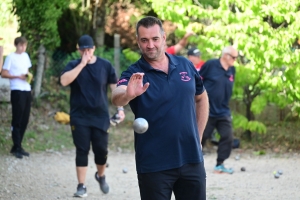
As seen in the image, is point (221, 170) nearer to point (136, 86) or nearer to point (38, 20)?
point (38, 20)

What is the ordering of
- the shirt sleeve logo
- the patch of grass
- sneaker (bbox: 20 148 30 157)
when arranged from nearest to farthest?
the shirt sleeve logo < sneaker (bbox: 20 148 30 157) < the patch of grass

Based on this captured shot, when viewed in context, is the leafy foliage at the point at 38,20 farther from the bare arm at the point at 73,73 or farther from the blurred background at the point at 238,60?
the bare arm at the point at 73,73

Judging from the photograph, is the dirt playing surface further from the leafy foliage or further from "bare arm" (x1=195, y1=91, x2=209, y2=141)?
"bare arm" (x1=195, y1=91, x2=209, y2=141)

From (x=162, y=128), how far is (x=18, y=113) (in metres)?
8.03

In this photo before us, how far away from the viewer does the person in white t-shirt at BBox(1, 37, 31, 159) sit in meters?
12.4

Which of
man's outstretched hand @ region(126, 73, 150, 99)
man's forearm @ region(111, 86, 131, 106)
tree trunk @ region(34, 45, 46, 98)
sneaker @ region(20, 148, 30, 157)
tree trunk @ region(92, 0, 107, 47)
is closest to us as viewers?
man's outstretched hand @ region(126, 73, 150, 99)

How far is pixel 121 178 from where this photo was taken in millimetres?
11141

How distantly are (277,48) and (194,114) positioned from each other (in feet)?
26.9

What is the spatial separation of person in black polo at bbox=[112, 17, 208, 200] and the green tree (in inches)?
322

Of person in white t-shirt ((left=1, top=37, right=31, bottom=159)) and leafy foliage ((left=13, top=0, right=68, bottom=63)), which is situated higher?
leafy foliage ((left=13, top=0, right=68, bottom=63))

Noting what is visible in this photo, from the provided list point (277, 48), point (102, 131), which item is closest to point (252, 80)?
point (277, 48)

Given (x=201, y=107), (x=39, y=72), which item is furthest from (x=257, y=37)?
(x=201, y=107)

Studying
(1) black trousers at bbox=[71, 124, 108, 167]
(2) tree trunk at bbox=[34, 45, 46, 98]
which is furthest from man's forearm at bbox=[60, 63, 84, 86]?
(2) tree trunk at bbox=[34, 45, 46, 98]

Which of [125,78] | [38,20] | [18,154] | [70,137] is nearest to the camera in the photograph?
[125,78]
